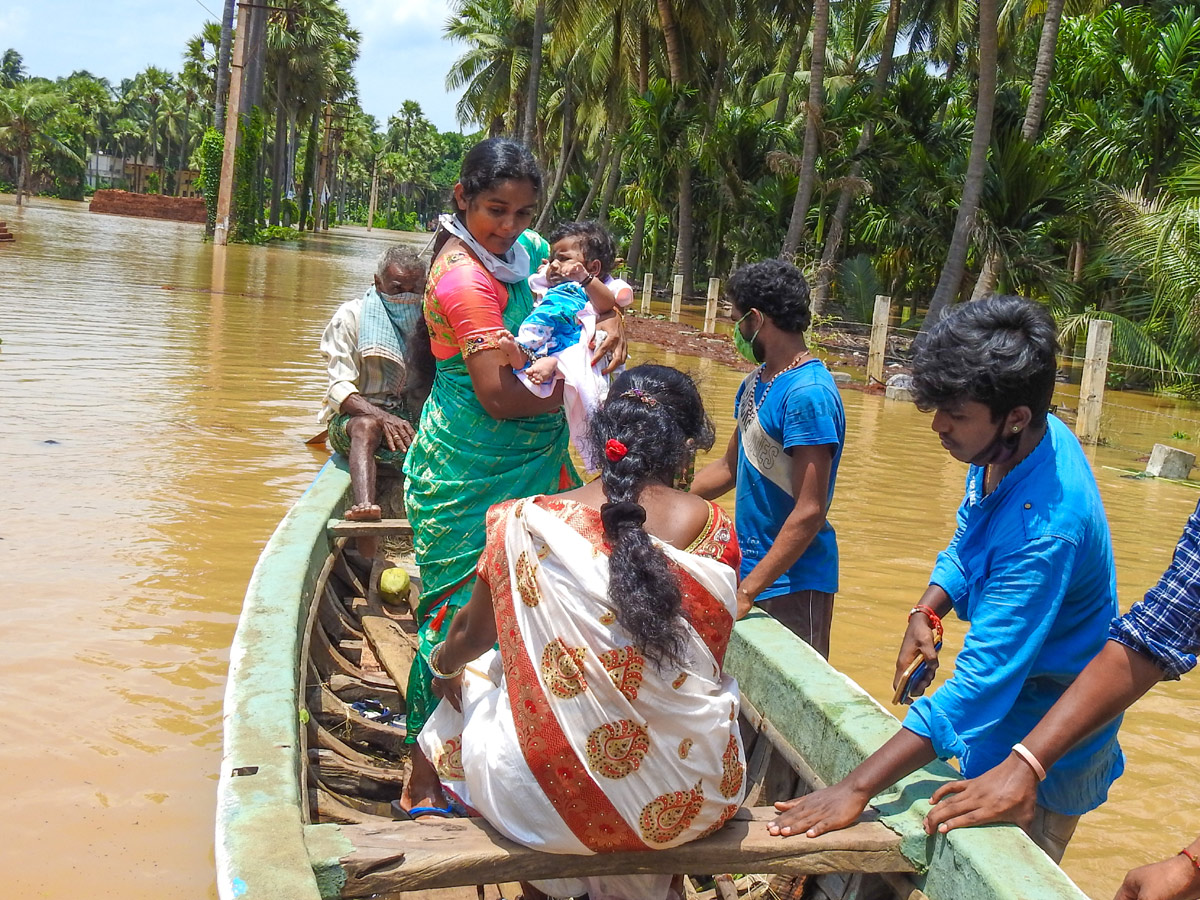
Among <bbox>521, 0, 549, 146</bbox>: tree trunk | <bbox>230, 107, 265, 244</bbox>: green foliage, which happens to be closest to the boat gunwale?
<bbox>521, 0, 549, 146</bbox>: tree trunk

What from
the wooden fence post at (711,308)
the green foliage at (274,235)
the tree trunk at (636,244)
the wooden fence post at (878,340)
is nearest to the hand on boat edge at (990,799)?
the wooden fence post at (878,340)

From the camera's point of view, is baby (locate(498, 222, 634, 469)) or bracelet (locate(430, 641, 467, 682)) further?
baby (locate(498, 222, 634, 469))

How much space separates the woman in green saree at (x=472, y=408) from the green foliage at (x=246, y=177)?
32779 mm

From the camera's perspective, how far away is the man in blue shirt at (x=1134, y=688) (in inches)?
69.9

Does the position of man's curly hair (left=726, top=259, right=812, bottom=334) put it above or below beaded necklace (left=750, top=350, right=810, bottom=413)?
above

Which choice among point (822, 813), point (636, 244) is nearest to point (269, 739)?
point (822, 813)

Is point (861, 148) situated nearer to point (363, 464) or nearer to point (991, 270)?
point (991, 270)

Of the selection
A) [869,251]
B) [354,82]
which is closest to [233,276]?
[869,251]

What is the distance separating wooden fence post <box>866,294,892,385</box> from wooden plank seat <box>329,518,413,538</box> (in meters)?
12.0

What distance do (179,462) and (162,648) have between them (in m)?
3.44

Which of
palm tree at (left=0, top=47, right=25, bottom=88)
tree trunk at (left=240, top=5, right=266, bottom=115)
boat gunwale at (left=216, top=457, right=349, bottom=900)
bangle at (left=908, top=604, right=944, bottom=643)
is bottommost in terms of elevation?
boat gunwale at (left=216, top=457, right=349, bottom=900)

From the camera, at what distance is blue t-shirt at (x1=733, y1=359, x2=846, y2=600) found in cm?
305

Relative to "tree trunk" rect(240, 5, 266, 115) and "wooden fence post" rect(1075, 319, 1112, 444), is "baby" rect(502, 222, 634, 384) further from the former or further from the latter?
"tree trunk" rect(240, 5, 266, 115)

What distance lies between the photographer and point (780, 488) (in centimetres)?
322
